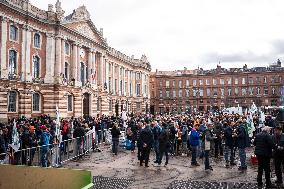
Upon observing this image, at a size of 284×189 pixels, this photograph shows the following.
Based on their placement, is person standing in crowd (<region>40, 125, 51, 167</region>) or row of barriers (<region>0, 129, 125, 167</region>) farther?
person standing in crowd (<region>40, 125, 51, 167</region>)

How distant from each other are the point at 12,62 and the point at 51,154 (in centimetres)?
2288

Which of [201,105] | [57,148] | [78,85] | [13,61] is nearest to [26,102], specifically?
[13,61]

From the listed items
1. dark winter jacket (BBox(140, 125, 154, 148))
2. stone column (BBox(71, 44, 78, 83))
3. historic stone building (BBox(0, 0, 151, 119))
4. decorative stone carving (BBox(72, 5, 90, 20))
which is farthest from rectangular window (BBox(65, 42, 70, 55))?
dark winter jacket (BBox(140, 125, 154, 148))

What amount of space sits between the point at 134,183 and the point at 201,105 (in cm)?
8586

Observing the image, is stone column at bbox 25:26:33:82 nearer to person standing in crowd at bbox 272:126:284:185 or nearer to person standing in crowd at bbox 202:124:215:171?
person standing in crowd at bbox 202:124:215:171

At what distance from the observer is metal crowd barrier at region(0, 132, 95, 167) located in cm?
1249

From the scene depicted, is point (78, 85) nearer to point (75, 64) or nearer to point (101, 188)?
point (75, 64)

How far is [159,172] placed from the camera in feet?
45.2

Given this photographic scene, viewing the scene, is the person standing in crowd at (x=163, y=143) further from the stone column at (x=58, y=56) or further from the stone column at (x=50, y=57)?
the stone column at (x=58, y=56)

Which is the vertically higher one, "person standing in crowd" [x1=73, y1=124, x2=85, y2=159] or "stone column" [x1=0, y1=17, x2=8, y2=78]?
"stone column" [x1=0, y1=17, x2=8, y2=78]

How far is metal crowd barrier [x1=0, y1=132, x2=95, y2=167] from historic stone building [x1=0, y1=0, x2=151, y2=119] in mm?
17115

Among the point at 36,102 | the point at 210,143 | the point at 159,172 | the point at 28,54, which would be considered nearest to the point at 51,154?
the point at 159,172

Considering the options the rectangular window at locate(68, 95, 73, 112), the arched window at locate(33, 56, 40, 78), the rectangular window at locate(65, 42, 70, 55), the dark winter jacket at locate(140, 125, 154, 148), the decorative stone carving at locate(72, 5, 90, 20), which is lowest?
the dark winter jacket at locate(140, 125, 154, 148)

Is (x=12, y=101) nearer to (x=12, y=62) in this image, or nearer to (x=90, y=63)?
(x=12, y=62)
